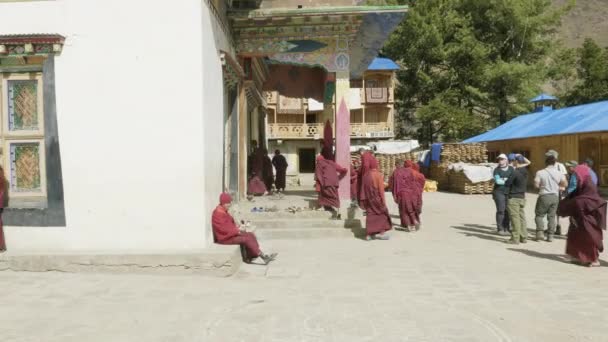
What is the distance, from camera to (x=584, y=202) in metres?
6.31

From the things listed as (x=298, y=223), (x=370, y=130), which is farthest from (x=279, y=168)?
(x=370, y=130)

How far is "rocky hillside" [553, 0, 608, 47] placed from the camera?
95.8m

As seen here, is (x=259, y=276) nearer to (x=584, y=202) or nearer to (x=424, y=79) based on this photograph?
(x=584, y=202)

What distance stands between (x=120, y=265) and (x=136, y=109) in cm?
194

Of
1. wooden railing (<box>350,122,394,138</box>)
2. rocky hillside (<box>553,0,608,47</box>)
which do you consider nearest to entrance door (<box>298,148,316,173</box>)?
wooden railing (<box>350,122,394,138</box>)

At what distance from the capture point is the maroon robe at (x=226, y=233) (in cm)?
621

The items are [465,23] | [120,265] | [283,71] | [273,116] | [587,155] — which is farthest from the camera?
[273,116]

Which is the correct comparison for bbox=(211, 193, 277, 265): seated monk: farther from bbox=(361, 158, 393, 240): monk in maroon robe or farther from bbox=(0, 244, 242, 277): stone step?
bbox=(361, 158, 393, 240): monk in maroon robe

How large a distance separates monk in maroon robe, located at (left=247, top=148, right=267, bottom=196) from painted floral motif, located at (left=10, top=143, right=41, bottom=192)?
613 centimetres

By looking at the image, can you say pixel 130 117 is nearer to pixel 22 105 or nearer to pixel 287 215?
pixel 22 105

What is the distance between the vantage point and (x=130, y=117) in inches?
231

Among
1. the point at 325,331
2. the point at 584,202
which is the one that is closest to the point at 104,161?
the point at 325,331

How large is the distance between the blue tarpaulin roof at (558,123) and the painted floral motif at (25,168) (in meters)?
16.2

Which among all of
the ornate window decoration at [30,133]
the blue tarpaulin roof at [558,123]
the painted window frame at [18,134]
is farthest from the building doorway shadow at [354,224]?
the blue tarpaulin roof at [558,123]
